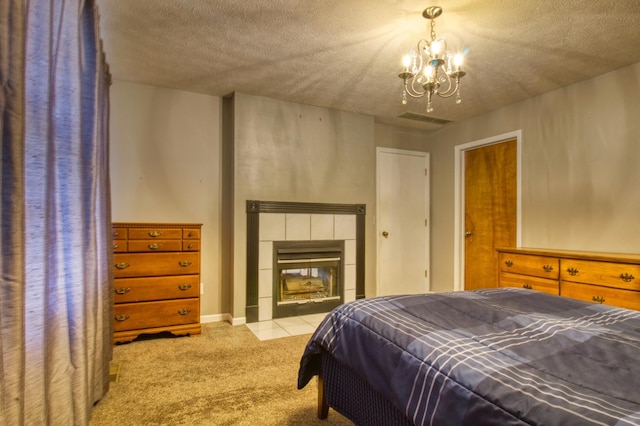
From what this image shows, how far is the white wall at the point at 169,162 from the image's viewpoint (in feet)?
11.2

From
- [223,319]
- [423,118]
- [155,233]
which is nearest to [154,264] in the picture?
[155,233]

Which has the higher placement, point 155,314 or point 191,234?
point 191,234

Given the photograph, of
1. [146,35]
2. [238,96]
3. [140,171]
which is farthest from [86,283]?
[238,96]

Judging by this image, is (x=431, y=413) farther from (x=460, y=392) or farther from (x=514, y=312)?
(x=514, y=312)

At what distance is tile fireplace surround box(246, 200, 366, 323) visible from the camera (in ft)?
12.2

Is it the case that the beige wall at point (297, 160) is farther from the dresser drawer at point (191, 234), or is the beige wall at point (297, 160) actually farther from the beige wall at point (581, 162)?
the beige wall at point (581, 162)

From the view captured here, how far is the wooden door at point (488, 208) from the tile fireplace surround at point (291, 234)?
4.55 ft

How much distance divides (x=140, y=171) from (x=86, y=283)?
6.72 feet

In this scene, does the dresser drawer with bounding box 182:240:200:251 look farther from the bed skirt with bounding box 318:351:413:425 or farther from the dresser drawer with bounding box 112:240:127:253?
the bed skirt with bounding box 318:351:413:425

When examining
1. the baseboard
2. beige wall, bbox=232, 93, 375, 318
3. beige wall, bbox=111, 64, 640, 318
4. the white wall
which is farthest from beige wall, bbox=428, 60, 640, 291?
the white wall

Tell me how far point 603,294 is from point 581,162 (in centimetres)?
132

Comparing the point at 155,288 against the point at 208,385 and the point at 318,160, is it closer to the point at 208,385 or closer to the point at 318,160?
the point at 208,385

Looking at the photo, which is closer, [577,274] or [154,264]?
[577,274]

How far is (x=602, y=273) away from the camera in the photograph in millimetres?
2633
